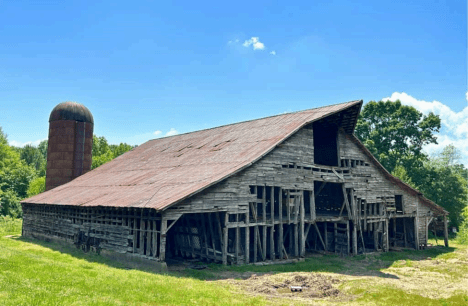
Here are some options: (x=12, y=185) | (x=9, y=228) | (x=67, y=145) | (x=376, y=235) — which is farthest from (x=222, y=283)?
(x=12, y=185)

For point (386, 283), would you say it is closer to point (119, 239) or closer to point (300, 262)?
point (300, 262)

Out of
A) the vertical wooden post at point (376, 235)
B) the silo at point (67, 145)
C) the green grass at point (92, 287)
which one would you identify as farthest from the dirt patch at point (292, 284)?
the silo at point (67, 145)

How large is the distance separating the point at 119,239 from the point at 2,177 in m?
38.2

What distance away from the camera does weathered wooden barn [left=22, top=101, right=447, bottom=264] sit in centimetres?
2023

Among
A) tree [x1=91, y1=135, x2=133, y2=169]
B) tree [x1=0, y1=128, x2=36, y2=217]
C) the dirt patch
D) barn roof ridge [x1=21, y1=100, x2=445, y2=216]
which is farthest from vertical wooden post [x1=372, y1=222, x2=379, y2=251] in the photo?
tree [x1=91, y1=135, x2=133, y2=169]

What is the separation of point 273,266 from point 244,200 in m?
3.91

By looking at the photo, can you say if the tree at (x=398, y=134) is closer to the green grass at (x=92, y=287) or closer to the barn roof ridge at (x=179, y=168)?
the barn roof ridge at (x=179, y=168)

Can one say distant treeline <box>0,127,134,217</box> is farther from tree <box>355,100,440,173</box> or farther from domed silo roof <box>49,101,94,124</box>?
tree <box>355,100,440,173</box>

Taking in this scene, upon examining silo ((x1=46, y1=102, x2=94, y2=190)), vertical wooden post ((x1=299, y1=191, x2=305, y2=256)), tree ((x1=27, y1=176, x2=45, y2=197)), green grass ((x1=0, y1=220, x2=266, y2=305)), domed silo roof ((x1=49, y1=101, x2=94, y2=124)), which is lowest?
green grass ((x1=0, y1=220, x2=266, y2=305))

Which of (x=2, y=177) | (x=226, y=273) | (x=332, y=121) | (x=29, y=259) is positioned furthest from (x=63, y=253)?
(x=2, y=177)

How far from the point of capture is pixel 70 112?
38406mm

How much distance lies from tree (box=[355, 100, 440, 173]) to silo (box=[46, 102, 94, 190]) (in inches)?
1456

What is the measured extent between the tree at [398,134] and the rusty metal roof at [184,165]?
92.6 feet

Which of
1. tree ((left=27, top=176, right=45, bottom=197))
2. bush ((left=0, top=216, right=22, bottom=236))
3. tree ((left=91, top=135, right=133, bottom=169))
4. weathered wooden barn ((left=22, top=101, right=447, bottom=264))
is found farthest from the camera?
tree ((left=91, top=135, right=133, bottom=169))
